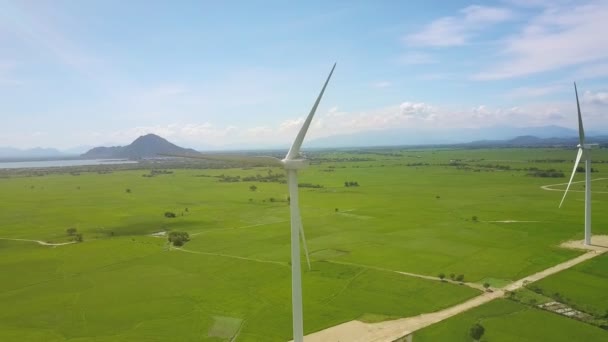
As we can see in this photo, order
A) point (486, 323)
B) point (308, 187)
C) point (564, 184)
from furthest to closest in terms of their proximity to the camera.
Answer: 1. point (308, 187)
2. point (564, 184)
3. point (486, 323)

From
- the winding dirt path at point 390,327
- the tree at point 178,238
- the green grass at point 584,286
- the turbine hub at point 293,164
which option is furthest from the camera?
the tree at point 178,238

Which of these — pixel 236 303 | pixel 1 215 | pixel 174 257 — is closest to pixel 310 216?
pixel 174 257

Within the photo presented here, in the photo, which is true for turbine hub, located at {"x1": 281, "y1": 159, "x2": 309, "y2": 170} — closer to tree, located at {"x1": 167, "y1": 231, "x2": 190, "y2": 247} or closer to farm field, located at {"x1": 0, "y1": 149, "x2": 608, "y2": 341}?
farm field, located at {"x1": 0, "y1": 149, "x2": 608, "y2": 341}

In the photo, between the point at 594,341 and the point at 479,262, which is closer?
the point at 594,341

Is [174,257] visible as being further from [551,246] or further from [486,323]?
[551,246]

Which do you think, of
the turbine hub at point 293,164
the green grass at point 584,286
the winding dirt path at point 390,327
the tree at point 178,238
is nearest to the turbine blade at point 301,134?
the turbine hub at point 293,164

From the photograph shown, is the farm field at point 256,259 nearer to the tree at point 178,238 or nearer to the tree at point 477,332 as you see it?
the tree at point 178,238

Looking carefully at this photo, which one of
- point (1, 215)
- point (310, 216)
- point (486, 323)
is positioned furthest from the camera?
point (1, 215)
